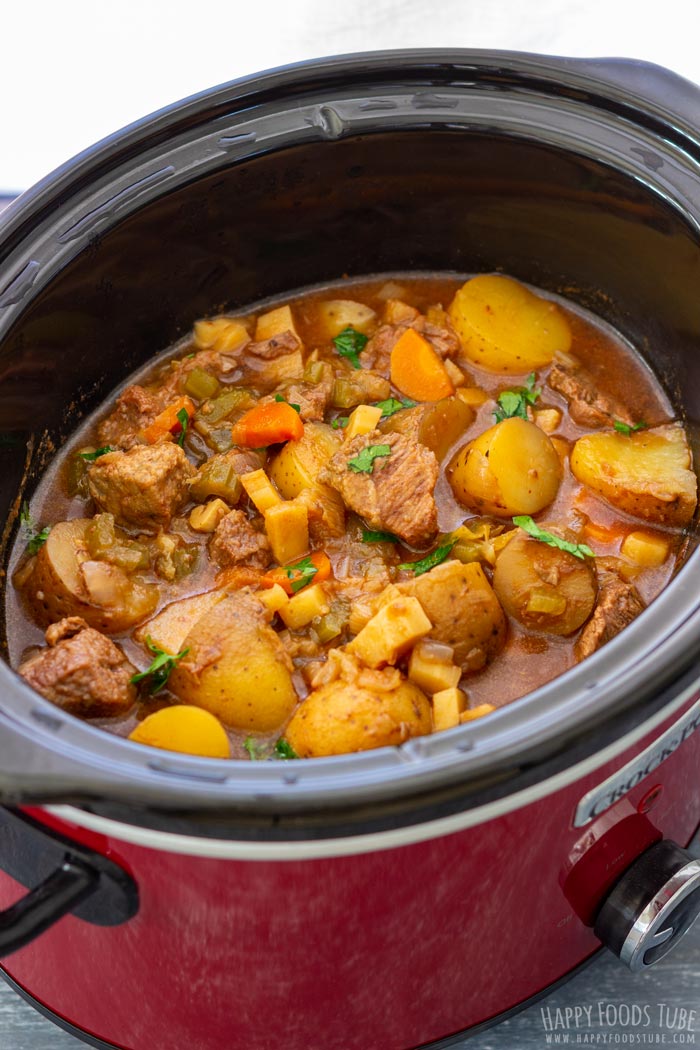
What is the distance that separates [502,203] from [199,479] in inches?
41.1

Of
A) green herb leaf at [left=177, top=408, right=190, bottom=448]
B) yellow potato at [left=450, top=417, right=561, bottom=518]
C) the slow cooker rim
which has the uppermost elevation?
the slow cooker rim

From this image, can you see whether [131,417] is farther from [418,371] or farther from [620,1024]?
[620,1024]

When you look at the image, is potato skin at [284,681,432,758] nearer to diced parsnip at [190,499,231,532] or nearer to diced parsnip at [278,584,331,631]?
diced parsnip at [278,584,331,631]

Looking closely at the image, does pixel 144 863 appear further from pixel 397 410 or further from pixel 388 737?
pixel 397 410

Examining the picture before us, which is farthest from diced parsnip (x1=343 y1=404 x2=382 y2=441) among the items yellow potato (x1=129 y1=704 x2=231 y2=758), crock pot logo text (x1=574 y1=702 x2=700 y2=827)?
crock pot logo text (x1=574 y1=702 x2=700 y2=827)

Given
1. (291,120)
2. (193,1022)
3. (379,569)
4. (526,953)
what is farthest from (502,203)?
(193,1022)

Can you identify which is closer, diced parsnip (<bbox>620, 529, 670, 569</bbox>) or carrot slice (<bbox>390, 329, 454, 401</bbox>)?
diced parsnip (<bbox>620, 529, 670, 569</bbox>)

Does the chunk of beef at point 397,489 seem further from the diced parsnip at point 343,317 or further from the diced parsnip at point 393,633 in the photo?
the diced parsnip at point 343,317

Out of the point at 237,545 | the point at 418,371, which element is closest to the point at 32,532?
the point at 237,545

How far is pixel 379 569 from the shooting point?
239cm

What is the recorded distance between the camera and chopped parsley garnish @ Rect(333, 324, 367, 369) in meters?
2.87

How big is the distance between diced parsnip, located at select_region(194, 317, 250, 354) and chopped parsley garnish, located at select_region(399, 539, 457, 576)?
0.85 metres

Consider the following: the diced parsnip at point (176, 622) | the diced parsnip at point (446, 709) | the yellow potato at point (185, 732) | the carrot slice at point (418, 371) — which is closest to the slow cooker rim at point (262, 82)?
the carrot slice at point (418, 371)

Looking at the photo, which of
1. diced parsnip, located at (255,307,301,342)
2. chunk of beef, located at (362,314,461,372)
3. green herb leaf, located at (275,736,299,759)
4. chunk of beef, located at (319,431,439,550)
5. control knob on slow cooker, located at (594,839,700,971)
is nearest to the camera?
control knob on slow cooker, located at (594,839,700,971)
